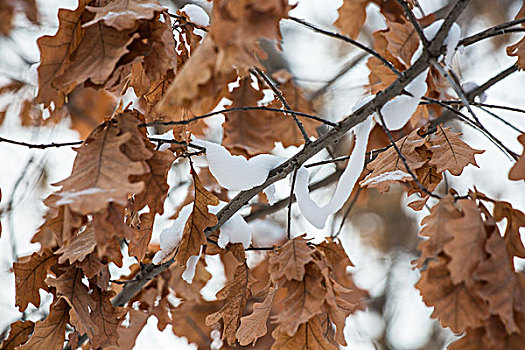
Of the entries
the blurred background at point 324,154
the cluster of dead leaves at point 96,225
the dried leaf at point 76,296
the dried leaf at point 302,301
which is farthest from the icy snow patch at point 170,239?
the blurred background at point 324,154

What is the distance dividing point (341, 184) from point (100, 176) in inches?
13.8

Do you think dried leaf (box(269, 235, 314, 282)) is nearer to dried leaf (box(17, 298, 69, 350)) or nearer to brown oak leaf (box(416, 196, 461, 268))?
brown oak leaf (box(416, 196, 461, 268))

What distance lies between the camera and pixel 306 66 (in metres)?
2.53

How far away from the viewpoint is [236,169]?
774mm

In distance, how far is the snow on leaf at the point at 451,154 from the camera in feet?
2.67

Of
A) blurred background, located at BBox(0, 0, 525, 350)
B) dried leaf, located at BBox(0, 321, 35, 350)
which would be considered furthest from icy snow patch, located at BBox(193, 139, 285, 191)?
blurred background, located at BBox(0, 0, 525, 350)

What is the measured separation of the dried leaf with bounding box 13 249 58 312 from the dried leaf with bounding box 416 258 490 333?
667 millimetres

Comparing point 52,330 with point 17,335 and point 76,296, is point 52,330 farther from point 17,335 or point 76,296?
point 17,335

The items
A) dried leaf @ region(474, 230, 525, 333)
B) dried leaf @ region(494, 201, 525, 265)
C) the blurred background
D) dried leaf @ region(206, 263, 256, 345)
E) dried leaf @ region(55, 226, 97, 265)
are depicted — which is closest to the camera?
dried leaf @ region(474, 230, 525, 333)

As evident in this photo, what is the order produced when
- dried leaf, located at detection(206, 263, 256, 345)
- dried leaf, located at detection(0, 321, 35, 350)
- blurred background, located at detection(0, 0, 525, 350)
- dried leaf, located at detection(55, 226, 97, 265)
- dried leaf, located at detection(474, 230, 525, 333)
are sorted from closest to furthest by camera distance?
dried leaf, located at detection(474, 230, 525, 333)
dried leaf, located at detection(55, 226, 97, 265)
dried leaf, located at detection(206, 263, 256, 345)
dried leaf, located at detection(0, 321, 35, 350)
blurred background, located at detection(0, 0, 525, 350)

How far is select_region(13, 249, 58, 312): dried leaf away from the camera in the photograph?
0.86 meters

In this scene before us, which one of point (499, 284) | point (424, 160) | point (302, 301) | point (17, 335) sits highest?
point (17, 335)

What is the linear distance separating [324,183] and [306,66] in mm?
1149

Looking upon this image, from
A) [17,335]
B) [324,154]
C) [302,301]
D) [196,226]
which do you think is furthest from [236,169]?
[324,154]
